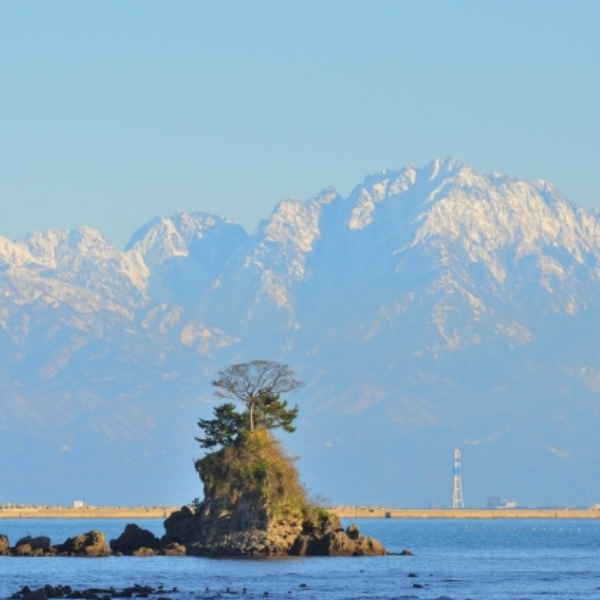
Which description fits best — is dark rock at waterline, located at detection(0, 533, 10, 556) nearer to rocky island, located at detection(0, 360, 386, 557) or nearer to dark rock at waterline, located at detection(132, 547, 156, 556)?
rocky island, located at detection(0, 360, 386, 557)

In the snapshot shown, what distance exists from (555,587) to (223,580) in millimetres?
19834

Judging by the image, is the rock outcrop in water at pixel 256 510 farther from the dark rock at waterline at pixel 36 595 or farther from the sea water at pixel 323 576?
the dark rock at waterline at pixel 36 595

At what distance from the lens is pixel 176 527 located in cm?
13700

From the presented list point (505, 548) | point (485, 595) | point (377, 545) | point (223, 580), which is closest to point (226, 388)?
point (377, 545)

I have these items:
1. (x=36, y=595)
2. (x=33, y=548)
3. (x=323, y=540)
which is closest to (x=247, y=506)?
(x=323, y=540)

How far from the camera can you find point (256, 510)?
130250 mm

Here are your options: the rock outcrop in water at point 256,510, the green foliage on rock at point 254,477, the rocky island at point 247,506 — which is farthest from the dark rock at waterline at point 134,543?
the green foliage on rock at point 254,477

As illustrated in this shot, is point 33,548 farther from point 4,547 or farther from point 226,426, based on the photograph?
point 226,426

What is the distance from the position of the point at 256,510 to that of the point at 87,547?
1448 cm

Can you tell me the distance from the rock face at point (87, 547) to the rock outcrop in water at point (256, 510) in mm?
6448

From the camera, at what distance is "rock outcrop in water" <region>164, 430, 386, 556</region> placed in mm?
130375

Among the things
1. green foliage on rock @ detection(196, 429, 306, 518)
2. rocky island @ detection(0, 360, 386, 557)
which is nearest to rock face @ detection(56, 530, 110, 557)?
rocky island @ detection(0, 360, 386, 557)

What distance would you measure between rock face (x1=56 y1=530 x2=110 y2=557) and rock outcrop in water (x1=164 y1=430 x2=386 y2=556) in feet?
21.2

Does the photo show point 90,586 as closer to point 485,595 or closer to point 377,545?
point 485,595
